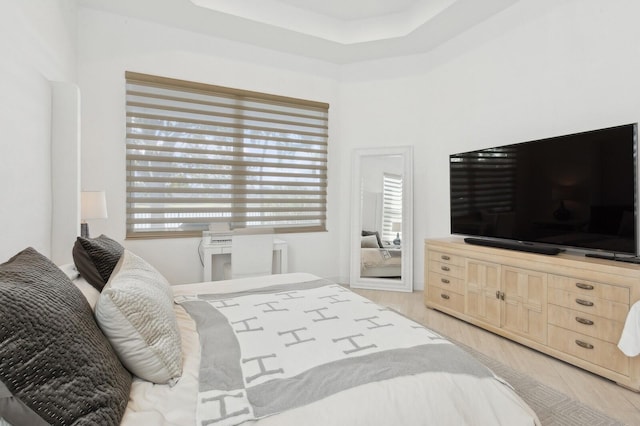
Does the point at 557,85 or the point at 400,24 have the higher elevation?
the point at 400,24

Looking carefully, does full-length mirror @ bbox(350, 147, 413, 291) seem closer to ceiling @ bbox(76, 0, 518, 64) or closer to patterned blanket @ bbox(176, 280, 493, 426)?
ceiling @ bbox(76, 0, 518, 64)

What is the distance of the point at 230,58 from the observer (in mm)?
3855

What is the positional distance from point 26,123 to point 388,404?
2.11m

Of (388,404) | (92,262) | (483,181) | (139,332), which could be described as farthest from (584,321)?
(92,262)

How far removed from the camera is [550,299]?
241 centimetres

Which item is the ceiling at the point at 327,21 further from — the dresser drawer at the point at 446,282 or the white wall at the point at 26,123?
the dresser drawer at the point at 446,282

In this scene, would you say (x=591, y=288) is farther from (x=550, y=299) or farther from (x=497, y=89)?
(x=497, y=89)

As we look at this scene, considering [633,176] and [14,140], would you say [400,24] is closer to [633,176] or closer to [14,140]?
[633,176]

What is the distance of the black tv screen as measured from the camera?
2.21 metres

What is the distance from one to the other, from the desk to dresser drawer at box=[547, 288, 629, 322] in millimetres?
2560

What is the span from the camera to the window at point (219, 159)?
3.45 metres

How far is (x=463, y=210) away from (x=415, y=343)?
2.48 meters

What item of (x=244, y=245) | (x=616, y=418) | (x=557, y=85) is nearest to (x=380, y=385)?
(x=616, y=418)

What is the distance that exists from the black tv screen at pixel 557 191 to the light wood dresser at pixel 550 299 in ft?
0.76
